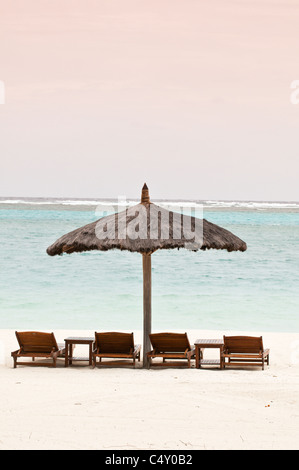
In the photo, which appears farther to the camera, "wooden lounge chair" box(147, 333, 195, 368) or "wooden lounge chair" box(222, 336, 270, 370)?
"wooden lounge chair" box(222, 336, 270, 370)

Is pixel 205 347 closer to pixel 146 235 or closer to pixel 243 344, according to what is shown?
pixel 243 344

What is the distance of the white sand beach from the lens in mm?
5496

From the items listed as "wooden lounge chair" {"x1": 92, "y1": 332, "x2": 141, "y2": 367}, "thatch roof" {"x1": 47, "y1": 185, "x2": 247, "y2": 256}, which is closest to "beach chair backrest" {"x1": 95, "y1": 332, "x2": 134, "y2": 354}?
"wooden lounge chair" {"x1": 92, "y1": 332, "x2": 141, "y2": 367}

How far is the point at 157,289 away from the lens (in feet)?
70.0

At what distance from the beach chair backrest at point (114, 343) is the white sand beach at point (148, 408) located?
243 millimetres

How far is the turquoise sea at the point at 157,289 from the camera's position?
604 inches

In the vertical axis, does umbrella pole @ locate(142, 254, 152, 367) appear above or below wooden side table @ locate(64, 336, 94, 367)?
above

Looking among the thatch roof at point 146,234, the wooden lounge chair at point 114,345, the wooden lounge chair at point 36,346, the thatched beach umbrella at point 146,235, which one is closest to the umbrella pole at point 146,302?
the thatched beach umbrella at point 146,235

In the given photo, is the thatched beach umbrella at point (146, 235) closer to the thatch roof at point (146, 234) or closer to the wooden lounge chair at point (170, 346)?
the thatch roof at point (146, 234)

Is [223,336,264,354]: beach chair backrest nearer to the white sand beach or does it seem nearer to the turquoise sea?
the white sand beach

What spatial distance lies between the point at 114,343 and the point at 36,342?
94 centimetres

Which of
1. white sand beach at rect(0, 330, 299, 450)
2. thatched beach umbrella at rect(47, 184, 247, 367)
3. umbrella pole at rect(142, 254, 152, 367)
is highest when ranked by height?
thatched beach umbrella at rect(47, 184, 247, 367)

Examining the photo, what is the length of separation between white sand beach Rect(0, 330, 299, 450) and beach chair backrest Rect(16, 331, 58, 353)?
243 millimetres
